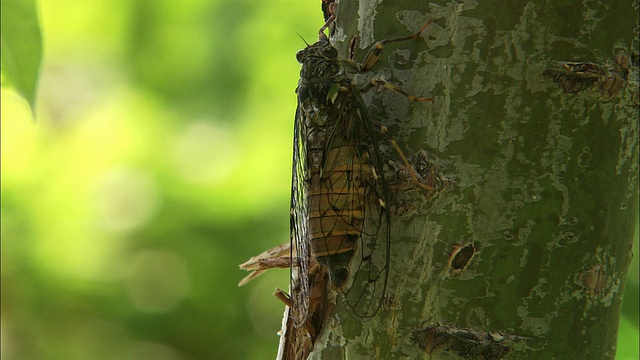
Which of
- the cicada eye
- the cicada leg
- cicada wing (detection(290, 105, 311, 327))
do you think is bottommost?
cicada wing (detection(290, 105, 311, 327))

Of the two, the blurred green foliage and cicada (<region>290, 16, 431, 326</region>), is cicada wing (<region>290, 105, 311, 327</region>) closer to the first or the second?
cicada (<region>290, 16, 431, 326</region>)

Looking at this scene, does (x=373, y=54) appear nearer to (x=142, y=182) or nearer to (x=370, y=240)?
(x=370, y=240)

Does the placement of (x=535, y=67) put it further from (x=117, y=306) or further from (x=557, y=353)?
(x=117, y=306)

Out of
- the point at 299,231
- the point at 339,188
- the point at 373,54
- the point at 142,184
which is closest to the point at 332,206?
the point at 339,188

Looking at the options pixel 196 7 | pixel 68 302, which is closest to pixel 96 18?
pixel 196 7

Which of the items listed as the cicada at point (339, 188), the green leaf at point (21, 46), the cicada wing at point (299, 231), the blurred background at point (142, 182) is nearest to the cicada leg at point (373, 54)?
the cicada at point (339, 188)

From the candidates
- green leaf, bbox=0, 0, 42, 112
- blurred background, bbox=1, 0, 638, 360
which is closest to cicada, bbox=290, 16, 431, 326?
green leaf, bbox=0, 0, 42, 112

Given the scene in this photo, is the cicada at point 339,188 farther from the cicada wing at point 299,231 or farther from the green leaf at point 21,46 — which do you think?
the green leaf at point 21,46
